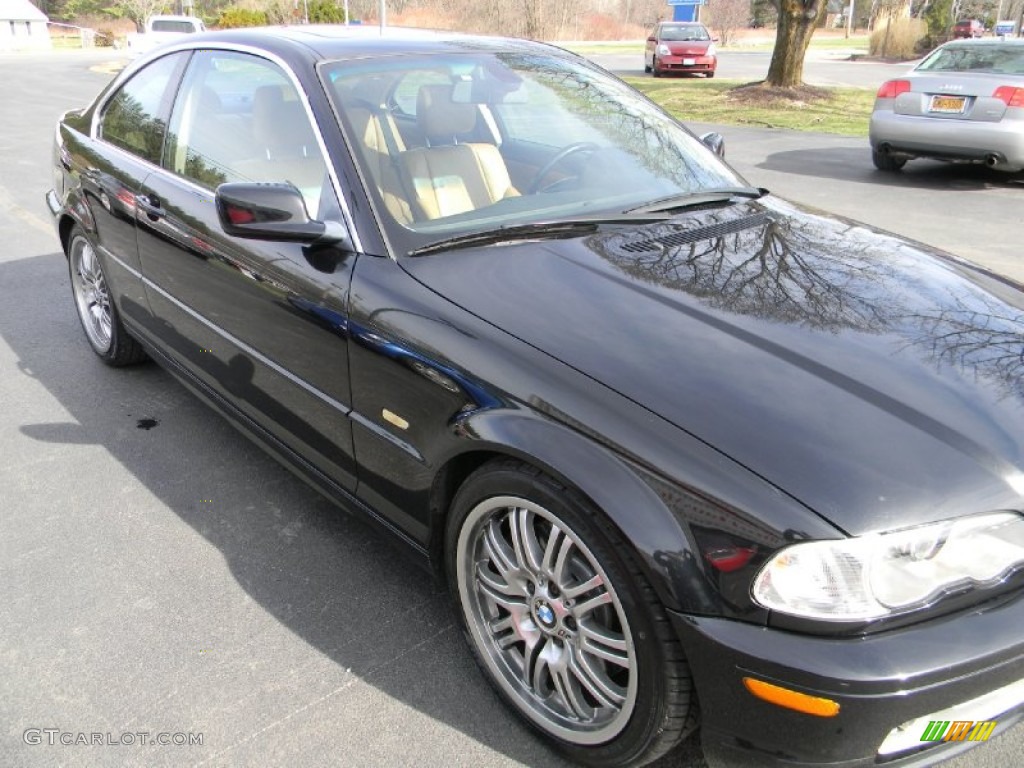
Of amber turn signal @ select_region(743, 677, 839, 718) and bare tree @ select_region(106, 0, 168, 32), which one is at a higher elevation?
bare tree @ select_region(106, 0, 168, 32)

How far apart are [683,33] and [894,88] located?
17.4m

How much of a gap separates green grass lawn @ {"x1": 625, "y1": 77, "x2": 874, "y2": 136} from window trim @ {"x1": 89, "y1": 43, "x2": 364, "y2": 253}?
1039 centimetres

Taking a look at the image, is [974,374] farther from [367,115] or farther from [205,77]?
[205,77]

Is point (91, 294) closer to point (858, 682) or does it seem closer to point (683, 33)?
point (858, 682)

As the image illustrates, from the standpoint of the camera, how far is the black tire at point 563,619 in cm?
179

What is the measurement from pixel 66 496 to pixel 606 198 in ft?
7.78

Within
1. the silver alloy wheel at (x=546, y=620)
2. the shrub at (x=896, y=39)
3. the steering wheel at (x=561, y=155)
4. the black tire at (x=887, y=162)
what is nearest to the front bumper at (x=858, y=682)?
the silver alloy wheel at (x=546, y=620)

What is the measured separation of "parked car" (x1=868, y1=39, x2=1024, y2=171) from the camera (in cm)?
848

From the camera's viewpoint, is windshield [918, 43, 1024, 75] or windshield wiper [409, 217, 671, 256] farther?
windshield [918, 43, 1024, 75]

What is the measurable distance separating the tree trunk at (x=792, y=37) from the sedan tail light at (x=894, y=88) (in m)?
7.43

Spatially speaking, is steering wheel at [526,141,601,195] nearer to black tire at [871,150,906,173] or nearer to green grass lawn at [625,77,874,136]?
black tire at [871,150,906,173]

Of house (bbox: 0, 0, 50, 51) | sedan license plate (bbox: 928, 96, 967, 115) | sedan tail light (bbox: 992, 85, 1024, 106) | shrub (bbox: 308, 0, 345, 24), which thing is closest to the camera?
sedan tail light (bbox: 992, 85, 1024, 106)

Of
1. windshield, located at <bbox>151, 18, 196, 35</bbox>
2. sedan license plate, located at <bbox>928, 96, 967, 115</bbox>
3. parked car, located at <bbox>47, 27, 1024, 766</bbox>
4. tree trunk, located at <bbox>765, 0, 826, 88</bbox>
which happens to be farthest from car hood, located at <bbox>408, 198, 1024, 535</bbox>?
windshield, located at <bbox>151, 18, 196, 35</bbox>
